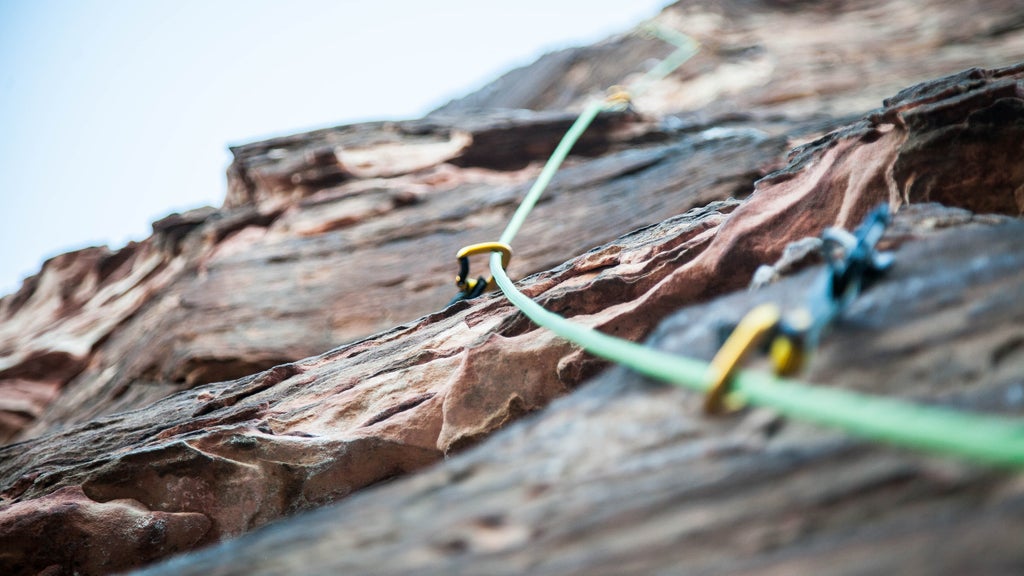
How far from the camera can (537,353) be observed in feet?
8.82

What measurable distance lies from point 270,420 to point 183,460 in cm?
36

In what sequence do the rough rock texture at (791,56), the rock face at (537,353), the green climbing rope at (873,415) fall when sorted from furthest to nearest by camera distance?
the rough rock texture at (791,56), the rock face at (537,353), the green climbing rope at (873,415)

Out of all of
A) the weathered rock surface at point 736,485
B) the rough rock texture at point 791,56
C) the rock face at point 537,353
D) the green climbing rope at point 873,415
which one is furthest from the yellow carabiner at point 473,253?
the rough rock texture at point 791,56

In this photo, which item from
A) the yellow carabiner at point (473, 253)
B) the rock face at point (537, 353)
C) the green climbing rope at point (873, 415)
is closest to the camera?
the green climbing rope at point (873, 415)

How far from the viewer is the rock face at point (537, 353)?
4.19 feet

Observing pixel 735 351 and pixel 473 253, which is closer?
pixel 735 351

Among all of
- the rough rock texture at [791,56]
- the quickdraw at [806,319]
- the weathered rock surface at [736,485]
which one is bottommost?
the weathered rock surface at [736,485]

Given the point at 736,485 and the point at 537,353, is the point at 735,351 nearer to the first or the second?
the point at 736,485

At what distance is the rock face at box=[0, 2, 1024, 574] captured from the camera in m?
1.28

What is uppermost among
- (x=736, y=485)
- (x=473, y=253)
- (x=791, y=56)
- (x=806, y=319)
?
(x=791, y=56)

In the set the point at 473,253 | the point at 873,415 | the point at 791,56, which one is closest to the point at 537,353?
the point at 473,253

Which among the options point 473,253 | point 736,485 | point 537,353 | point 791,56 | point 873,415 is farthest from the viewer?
point 791,56

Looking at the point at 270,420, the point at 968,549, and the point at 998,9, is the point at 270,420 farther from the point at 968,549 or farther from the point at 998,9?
the point at 998,9

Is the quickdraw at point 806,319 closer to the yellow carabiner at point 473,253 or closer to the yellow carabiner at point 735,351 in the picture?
the yellow carabiner at point 735,351
